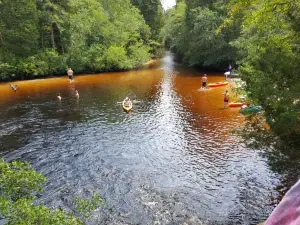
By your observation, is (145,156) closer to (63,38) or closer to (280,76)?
(280,76)

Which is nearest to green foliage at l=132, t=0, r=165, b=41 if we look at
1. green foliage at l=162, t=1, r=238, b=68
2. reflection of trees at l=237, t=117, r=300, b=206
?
green foliage at l=162, t=1, r=238, b=68

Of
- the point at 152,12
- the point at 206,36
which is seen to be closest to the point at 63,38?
the point at 206,36

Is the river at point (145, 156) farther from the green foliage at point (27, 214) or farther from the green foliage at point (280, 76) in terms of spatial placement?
the green foliage at point (27, 214)

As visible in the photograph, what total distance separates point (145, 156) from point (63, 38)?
35053mm

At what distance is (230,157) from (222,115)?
23.1ft

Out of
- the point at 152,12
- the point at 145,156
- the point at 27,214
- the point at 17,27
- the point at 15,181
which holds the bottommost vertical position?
the point at 145,156

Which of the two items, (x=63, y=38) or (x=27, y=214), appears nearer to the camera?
(x=27, y=214)

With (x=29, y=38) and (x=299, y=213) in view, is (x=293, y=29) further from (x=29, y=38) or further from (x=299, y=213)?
(x=29, y=38)

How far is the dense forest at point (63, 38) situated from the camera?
3925 centimetres

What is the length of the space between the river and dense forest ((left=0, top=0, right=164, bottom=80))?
13.4 meters

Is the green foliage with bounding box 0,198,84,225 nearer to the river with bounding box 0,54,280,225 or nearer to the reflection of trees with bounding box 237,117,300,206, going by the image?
the river with bounding box 0,54,280,225

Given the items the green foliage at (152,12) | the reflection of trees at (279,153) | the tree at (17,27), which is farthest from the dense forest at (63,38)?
the reflection of trees at (279,153)

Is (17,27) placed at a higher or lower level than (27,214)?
higher

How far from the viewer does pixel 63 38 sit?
44.7 m
